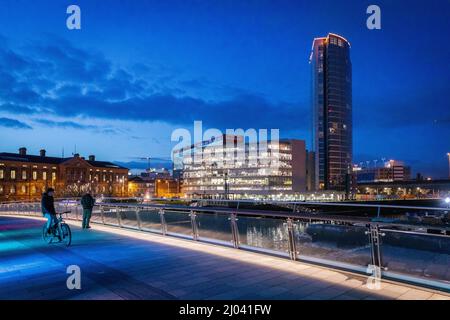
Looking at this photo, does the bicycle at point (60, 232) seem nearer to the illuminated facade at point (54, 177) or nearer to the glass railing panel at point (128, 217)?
the glass railing panel at point (128, 217)

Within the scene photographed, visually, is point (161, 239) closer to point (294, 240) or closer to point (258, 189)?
point (294, 240)

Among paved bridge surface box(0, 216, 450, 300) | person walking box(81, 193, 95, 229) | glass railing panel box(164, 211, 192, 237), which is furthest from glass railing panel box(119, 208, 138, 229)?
paved bridge surface box(0, 216, 450, 300)

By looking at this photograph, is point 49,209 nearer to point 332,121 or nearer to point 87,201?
point 87,201

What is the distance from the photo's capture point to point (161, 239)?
523 inches

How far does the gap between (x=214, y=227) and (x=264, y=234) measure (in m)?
2.13

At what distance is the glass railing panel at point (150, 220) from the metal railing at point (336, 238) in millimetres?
1109

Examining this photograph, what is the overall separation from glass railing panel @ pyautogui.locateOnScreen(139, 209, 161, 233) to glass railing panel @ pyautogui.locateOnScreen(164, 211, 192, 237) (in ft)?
2.54

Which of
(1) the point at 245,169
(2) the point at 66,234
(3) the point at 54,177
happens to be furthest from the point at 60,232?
(1) the point at 245,169

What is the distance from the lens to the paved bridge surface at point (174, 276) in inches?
248

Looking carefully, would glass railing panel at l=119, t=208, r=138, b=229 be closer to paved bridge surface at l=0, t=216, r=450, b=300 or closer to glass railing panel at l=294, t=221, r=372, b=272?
paved bridge surface at l=0, t=216, r=450, b=300

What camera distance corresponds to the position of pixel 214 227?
457 inches
